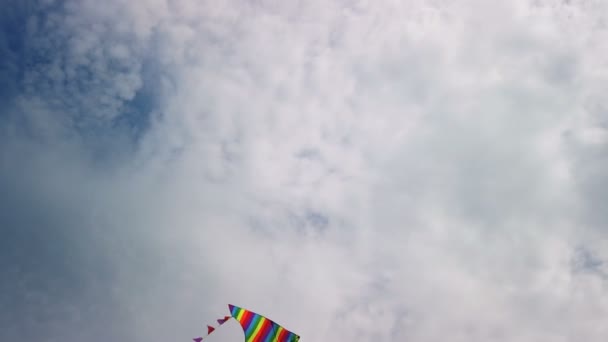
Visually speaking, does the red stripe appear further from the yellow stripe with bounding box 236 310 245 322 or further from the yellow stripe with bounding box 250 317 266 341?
the yellow stripe with bounding box 250 317 266 341

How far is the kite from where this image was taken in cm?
1503

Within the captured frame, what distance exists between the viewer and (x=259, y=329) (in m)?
15.3

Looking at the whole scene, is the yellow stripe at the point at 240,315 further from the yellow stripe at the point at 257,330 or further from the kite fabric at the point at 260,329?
the yellow stripe at the point at 257,330

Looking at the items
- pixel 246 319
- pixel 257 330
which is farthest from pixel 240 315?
pixel 257 330

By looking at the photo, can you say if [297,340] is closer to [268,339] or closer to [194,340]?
[268,339]

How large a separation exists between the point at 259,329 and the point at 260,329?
0.05 m

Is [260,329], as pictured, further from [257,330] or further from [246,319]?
[246,319]

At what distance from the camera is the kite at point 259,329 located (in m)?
15.0

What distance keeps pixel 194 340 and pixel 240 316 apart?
2.30 meters

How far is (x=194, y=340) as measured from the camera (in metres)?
15.0

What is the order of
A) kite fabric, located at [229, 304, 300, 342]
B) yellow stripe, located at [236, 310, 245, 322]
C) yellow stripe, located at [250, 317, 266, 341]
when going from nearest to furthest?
kite fabric, located at [229, 304, 300, 342], yellow stripe, located at [250, 317, 266, 341], yellow stripe, located at [236, 310, 245, 322]

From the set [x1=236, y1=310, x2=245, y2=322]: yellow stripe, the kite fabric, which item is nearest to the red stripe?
the kite fabric

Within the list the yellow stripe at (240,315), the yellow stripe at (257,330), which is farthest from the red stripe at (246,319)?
the yellow stripe at (257,330)

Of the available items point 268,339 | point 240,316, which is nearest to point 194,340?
point 240,316
